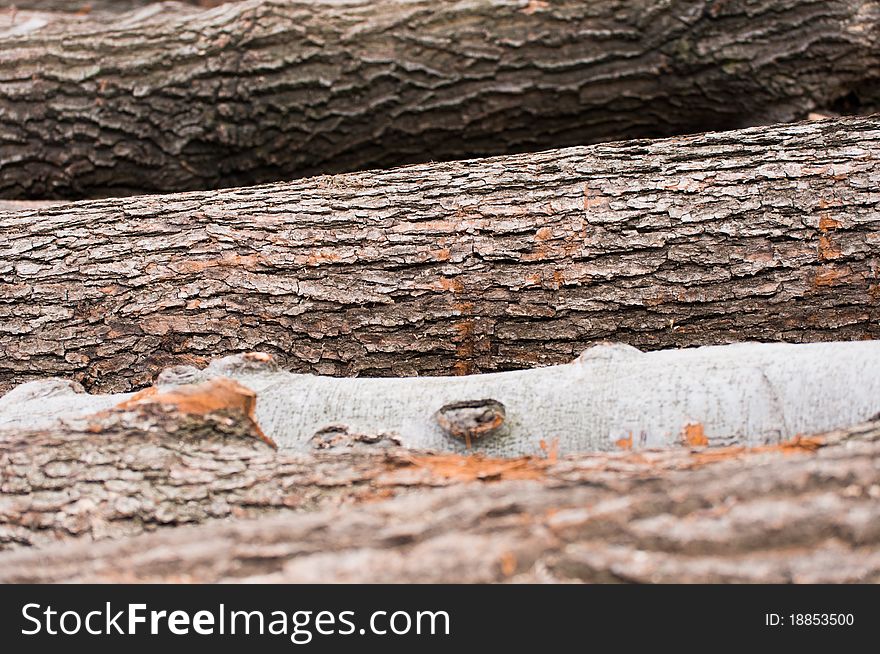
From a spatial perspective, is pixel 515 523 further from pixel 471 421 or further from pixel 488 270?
pixel 488 270

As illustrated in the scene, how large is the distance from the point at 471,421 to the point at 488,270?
668 mm

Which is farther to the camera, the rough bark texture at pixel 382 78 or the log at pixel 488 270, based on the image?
the rough bark texture at pixel 382 78

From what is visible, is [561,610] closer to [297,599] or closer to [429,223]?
[297,599]

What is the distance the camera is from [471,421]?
63.6 inches

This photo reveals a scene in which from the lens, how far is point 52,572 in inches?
48.1

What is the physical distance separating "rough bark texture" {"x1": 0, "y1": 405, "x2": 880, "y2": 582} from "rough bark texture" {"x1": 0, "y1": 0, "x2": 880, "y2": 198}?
2016 mm

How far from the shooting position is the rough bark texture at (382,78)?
3.09 m

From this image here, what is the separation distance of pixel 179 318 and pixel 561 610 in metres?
1.47

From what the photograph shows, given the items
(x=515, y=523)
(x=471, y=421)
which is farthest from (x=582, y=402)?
(x=515, y=523)

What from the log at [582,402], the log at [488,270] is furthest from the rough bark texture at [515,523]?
the log at [488,270]

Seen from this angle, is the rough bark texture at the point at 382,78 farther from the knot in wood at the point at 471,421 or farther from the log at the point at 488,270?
the knot in wood at the point at 471,421

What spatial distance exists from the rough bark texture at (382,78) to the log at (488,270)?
897 millimetres

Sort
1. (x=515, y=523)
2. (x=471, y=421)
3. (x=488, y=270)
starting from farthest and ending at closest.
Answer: (x=488, y=270), (x=471, y=421), (x=515, y=523)

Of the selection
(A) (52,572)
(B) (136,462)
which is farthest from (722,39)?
(A) (52,572)
